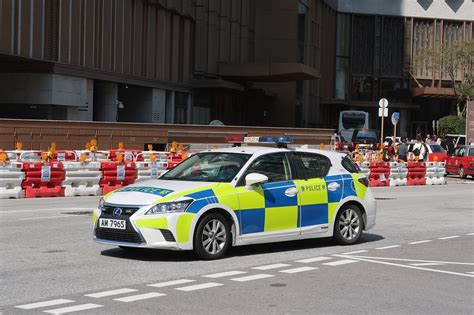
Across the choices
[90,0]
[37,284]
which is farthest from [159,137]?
[37,284]

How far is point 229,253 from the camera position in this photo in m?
11.1

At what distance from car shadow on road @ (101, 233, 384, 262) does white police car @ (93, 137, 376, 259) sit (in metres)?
0.38

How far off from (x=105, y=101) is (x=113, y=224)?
32296 mm

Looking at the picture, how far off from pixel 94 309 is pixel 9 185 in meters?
12.8

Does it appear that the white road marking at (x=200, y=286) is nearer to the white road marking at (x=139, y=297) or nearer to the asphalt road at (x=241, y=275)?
the asphalt road at (x=241, y=275)

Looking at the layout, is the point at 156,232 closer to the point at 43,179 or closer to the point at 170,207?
the point at 170,207

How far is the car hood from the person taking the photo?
32.8ft

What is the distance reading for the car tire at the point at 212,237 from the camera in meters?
10.2

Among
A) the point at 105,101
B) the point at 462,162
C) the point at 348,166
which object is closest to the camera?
the point at 348,166

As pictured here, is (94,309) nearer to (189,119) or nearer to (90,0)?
(90,0)

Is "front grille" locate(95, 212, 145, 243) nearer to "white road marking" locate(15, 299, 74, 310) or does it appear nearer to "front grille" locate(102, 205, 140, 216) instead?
"front grille" locate(102, 205, 140, 216)

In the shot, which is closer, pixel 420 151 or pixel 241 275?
pixel 241 275

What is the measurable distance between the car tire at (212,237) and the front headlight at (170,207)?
33 cm

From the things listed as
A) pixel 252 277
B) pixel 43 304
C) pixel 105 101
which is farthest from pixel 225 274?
pixel 105 101
